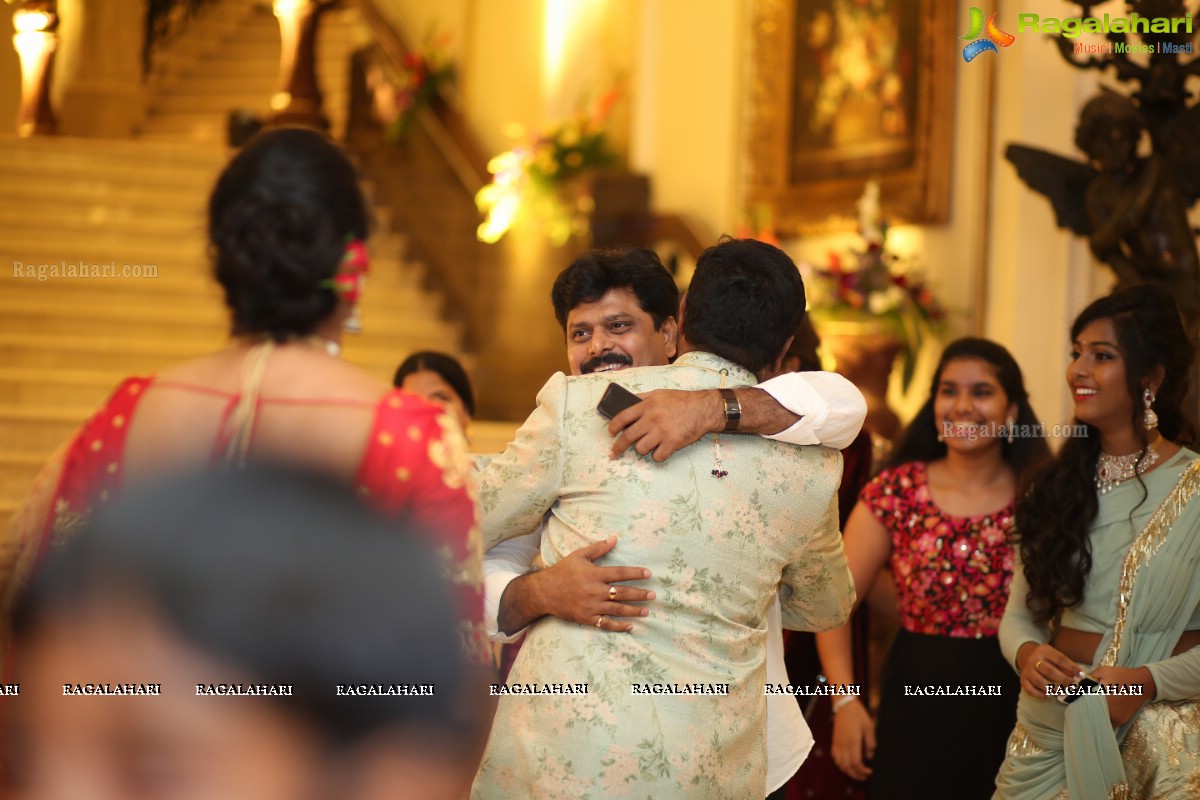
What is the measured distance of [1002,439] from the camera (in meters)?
3.58

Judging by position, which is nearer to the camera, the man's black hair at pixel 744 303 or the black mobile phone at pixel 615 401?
the black mobile phone at pixel 615 401

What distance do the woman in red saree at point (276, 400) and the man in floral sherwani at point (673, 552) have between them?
515 mm

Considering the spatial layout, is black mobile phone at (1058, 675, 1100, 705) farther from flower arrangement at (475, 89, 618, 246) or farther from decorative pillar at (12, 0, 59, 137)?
decorative pillar at (12, 0, 59, 137)

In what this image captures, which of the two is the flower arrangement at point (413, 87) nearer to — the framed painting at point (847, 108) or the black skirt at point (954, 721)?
the framed painting at point (847, 108)

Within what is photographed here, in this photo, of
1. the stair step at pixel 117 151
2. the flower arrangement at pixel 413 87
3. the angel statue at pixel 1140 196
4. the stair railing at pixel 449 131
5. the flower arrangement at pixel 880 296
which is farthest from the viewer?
the flower arrangement at pixel 413 87

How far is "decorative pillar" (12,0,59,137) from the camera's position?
366 inches

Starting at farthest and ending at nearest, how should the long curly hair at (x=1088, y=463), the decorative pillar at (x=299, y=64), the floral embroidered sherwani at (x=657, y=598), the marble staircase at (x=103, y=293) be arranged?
1. the decorative pillar at (x=299, y=64)
2. the marble staircase at (x=103, y=293)
3. the long curly hair at (x=1088, y=463)
4. the floral embroidered sherwani at (x=657, y=598)

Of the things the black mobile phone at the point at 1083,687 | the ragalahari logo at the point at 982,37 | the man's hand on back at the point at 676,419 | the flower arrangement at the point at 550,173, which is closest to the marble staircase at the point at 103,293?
the flower arrangement at the point at 550,173

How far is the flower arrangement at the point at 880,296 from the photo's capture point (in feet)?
18.7

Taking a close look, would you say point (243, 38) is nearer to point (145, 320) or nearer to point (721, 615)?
point (145, 320)

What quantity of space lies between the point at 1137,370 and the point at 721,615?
142 cm

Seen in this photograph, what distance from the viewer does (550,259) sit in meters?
8.70

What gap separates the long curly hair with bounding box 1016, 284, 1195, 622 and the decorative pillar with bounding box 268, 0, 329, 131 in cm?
755

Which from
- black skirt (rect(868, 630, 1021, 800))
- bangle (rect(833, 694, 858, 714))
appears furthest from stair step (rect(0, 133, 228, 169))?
black skirt (rect(868, 630, 1021, 800))
